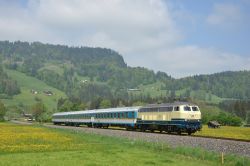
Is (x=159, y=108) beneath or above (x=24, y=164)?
above

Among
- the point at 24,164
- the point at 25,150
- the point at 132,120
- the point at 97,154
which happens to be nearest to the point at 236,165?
the point at 97,154

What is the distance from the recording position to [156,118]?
2340 inches

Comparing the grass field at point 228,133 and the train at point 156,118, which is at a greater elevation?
the train at point 156,118

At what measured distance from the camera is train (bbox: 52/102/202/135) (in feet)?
172

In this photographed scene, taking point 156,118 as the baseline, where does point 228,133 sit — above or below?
below

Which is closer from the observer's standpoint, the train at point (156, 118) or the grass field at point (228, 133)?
the grass field at point (228, 133)

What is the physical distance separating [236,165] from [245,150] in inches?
284

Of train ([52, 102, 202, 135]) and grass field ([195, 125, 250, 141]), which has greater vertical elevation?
train ([52, 102, 202, 135])

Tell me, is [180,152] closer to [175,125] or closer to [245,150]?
[245,150]

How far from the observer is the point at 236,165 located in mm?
23156

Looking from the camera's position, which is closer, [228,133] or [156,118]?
[156,118]

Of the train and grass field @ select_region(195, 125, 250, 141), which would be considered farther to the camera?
the train

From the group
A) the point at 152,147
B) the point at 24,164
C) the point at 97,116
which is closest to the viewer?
the point at 24,164

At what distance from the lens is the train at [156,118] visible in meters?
52.3
